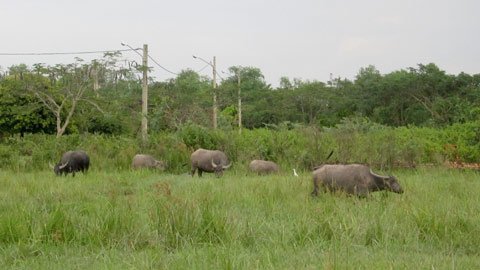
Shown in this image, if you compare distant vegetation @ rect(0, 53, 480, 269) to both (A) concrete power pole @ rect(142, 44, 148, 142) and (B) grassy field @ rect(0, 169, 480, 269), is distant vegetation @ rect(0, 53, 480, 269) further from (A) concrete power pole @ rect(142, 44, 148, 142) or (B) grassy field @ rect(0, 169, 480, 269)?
(A) concrete power pole @ rect(142, 44, 148, 142)

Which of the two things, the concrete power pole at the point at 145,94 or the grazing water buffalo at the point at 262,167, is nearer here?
the grazing water buffalo at the point at 262,167

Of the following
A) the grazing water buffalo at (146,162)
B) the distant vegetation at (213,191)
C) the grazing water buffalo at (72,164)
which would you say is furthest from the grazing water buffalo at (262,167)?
the grazing water buffalo at (72,164)

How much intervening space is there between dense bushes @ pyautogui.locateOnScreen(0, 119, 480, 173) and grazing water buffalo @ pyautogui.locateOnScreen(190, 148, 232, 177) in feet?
3.11

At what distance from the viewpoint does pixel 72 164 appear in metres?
15.7

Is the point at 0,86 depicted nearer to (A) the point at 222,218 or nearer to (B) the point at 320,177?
(B) the point at 320,177

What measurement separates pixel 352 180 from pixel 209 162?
→ 726 cm

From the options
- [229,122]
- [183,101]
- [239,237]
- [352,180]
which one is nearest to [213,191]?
[352,180]

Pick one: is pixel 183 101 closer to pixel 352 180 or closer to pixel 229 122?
pixel 229 122

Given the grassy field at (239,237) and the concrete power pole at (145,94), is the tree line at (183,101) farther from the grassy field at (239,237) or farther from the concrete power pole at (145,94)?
the grassy field at (239,237)

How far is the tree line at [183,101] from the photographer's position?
79.2ft

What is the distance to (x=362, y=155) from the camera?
15.6m

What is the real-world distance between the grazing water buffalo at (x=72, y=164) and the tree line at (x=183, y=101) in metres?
4.81

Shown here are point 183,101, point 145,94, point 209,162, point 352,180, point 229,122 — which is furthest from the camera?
point 229,122

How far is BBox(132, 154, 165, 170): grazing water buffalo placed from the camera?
16953 mm
